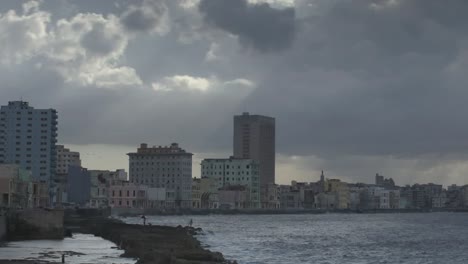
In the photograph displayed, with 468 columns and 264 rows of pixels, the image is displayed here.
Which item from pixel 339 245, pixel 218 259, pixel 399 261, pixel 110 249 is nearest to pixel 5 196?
pixel 339 245

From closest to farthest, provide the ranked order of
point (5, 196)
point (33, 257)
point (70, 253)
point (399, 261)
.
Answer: point (33, 257), point (70, 253), point (399, 261), point (5, 196)

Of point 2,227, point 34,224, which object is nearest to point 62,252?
point 2,227

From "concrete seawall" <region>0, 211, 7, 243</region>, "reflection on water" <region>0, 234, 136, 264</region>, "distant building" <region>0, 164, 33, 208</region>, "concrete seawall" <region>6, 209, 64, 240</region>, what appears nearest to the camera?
"reflection on water" <region>0, 234, 136, 264</region>

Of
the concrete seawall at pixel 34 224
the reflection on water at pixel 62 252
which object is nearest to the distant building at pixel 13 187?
the concrete seawall at pixel 34 224

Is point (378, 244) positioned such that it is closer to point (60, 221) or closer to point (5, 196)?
point (60, 221)

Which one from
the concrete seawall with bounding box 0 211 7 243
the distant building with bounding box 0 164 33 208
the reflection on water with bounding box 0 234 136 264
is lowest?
the reflection on water with bounding box 0 234 136 264

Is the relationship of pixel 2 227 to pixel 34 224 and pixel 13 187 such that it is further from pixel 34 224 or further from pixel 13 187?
pixel 13 187

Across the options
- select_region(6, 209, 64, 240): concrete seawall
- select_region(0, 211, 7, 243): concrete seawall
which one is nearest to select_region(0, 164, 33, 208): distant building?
select_region(6, 209, 64, 240): concrete seawall

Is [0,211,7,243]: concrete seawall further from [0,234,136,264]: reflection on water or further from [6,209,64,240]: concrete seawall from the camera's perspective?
[6,209,64,240]: concrete seawall

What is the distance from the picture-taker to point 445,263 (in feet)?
310

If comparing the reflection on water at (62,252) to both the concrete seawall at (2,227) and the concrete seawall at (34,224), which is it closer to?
the concrete seawall at (2,227)

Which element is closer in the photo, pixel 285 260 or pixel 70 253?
pixel 70 253

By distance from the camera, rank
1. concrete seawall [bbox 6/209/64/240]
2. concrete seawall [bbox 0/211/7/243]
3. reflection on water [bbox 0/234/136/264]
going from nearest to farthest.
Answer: reflection on water [bbox 0/234/136/264] → concrete seawall [bbox 0/211/7/243] → concrete seawall [bbox 6/209/64/240]

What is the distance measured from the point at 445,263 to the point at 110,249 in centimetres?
3696
